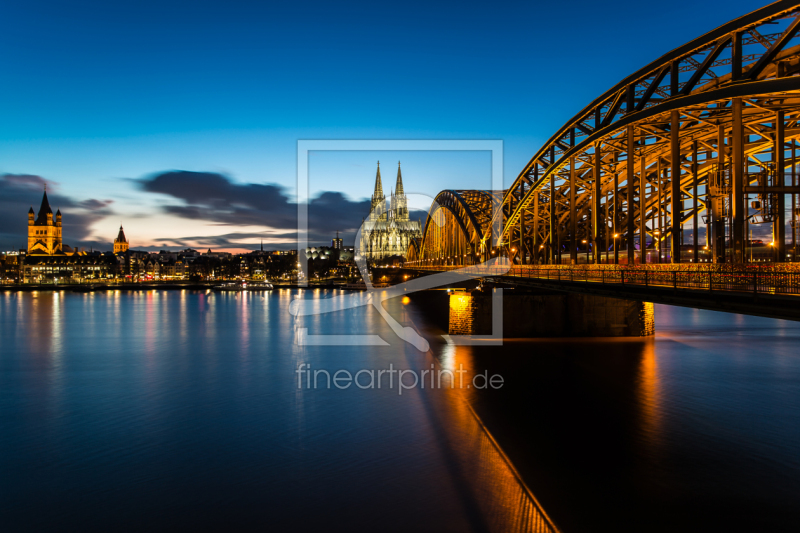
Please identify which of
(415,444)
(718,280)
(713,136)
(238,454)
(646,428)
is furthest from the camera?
(713,136)

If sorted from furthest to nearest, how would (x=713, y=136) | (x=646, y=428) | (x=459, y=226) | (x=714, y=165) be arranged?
(x=459, y=226) < (x=713, y=136) < (x=714, y=165) < (x=646, y=428)

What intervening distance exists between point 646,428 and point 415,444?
24.3 ft

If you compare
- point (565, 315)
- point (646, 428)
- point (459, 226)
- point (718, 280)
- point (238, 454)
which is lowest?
point (238, 454)

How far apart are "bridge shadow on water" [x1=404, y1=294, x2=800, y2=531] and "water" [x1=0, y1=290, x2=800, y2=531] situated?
8cm

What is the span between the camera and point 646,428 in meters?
17.9

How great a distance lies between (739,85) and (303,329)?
4271cm

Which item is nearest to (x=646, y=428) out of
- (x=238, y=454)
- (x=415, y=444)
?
(x=415, y=444)

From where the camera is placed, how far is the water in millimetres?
12234

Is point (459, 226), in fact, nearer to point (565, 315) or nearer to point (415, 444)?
point (565, 315)

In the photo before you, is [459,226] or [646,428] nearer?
[646,428]

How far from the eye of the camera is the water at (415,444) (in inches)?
482

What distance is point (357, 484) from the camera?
13906 mm

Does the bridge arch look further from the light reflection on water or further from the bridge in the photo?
the light reflection on water

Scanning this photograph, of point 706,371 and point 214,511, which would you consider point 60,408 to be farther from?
point 706,371
